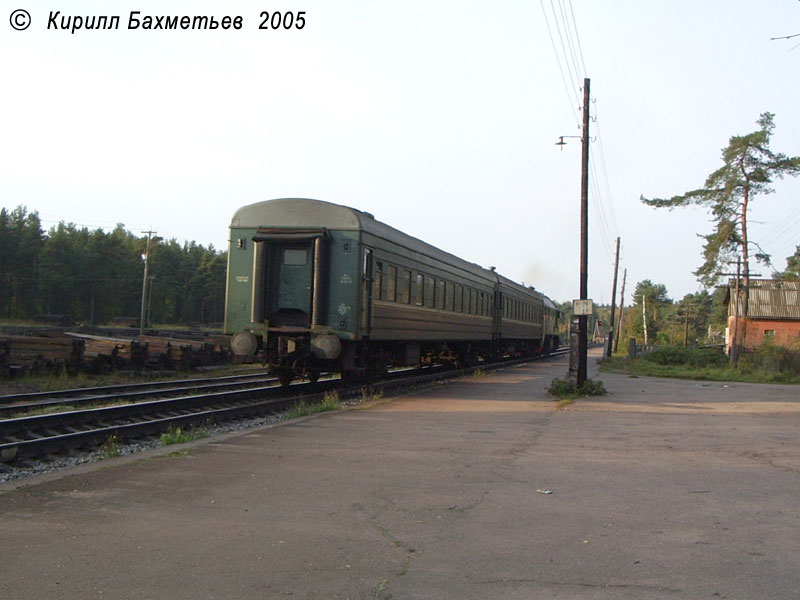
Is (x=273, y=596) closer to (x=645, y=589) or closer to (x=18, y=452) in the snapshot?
(x=645, y=589)

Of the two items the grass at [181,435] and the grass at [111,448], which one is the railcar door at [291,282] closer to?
the grass at [181,435]

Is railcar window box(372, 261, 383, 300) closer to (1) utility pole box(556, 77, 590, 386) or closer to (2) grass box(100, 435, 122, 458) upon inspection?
(1) utility pole box(556, 77, 590, 386)

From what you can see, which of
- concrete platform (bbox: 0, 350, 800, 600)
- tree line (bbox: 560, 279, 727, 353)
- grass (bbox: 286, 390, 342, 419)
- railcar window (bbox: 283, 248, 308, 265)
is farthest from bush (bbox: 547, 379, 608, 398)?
tree line (bbox: 560, 279, 727, 353)

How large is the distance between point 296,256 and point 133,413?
4706 mm

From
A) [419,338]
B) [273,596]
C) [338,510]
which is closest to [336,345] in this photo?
[419,338]

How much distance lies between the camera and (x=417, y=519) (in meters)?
5.88

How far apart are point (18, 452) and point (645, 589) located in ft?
21.9

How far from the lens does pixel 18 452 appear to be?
8.16 m

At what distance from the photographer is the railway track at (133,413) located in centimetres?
→ 892

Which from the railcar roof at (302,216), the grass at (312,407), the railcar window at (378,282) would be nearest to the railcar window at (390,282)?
the railcar window at (378,282)

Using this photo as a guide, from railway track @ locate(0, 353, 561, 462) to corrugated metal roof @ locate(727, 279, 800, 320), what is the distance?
46.5 meters

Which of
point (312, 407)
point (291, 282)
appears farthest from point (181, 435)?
point (291, 282)

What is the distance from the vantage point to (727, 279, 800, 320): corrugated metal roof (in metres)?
56.1

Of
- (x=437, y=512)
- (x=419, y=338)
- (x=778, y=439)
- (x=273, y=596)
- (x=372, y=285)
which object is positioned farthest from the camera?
(x=419, y=338)
